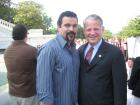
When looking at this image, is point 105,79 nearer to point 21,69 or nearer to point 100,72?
point 100,72

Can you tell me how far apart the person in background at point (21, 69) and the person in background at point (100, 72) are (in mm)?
1229

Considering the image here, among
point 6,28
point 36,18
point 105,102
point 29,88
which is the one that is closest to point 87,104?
point 105,102

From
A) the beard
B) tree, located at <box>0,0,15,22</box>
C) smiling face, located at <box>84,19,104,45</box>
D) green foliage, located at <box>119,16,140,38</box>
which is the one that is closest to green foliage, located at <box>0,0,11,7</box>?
tree, located at <box>0,0,15,22</box>

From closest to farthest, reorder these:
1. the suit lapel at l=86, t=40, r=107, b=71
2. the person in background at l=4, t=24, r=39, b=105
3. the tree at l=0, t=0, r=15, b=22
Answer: the suit lapel at l=86, t=40, r=107, b=71, the person in background at l=4, t=24, r=39, b=105, the tree at l=0, t=0, r=15, b=22

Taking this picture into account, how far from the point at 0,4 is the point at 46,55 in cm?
6156

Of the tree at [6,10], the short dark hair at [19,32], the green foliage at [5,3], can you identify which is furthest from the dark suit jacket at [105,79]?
the green foliage at [5,3]

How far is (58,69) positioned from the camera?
14.3 feet

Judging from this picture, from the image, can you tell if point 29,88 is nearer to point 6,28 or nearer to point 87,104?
point 87,104

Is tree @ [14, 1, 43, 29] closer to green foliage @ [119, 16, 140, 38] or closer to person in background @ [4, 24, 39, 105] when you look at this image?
green foliage @ [119, 16, 140, 38]

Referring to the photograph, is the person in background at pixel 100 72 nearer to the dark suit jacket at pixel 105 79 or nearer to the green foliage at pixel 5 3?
the dark suit jacket at pixel 105 79

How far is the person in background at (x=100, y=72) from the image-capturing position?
4.46 meters

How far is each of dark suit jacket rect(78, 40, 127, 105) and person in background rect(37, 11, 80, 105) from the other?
145mm

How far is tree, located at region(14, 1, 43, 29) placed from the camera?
61.3 metres

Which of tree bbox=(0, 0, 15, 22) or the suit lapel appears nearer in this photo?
the suit lapel
